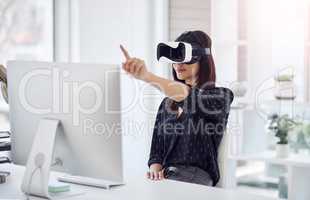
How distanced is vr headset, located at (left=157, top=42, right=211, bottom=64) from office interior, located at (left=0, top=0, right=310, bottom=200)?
785 millimetres

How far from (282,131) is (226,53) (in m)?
0.71

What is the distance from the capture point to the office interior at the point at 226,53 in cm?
326

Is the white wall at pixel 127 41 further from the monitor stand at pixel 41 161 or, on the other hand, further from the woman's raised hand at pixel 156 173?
the monitor stand at pixel 41 161

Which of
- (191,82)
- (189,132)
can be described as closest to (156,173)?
(189,132)

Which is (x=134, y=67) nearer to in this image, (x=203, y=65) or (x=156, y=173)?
(x=156, y=173)

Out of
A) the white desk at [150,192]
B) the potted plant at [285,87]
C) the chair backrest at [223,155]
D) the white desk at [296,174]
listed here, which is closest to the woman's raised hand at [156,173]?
the white desk at [150,192]

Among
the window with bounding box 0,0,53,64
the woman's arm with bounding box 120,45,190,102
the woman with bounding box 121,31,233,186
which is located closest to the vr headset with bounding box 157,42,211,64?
the woman with bounding box 121,31,233,186

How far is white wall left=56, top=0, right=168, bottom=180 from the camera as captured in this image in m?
3.62

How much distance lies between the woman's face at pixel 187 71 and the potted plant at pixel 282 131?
0.81 m

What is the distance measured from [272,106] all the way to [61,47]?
156cm

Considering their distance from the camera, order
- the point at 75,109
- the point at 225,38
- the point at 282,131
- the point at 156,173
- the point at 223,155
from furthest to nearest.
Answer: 1. the point at 225,38
2. the point at 282,131
3. the point at 156,173
4. the point at 223,155
5. the point at 75,109

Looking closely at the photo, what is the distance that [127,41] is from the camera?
3.71m

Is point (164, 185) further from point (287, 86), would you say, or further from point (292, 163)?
point (287, 86)

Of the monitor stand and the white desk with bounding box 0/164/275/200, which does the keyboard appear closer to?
the white desk with bounding box 0/164/275/200
